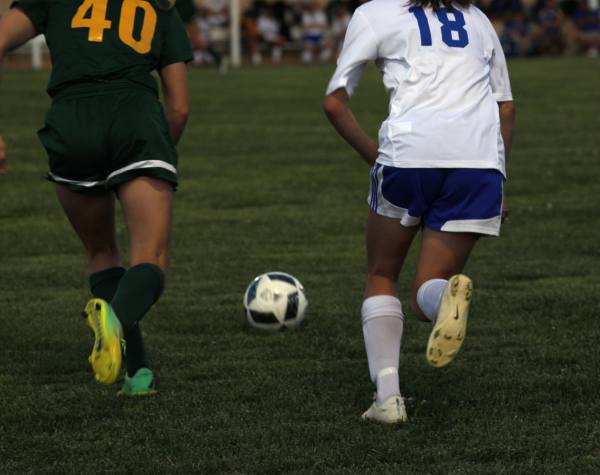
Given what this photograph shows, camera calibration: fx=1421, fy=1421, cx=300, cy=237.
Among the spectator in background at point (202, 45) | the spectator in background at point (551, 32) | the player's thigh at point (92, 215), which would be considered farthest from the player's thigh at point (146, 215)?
the spectator in background at point (551, 32)

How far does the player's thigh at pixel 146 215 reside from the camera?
17.4ft

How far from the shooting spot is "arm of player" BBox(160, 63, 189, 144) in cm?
552

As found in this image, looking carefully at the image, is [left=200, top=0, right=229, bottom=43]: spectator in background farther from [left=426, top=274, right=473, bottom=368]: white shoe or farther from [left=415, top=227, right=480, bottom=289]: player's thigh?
[left=426, top=274, right=473, bottom=368]: white shoe

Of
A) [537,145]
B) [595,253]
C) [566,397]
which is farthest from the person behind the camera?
[537,145]

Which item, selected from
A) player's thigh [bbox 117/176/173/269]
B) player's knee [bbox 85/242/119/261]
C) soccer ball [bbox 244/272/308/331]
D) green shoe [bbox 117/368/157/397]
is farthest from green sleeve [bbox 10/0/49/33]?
soccer ball [bbox 244/272/308/331]

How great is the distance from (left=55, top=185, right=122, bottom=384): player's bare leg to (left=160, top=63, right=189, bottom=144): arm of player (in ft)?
1.28

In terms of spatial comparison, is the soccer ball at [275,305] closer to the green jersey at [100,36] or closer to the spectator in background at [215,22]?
the green jersey at [100,36]

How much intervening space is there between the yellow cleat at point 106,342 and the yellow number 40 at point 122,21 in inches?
42.2

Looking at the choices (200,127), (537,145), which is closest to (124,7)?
(537,145)

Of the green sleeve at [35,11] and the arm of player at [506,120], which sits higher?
the green sleeve at [35,11]

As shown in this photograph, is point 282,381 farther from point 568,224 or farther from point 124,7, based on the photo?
point 568,224

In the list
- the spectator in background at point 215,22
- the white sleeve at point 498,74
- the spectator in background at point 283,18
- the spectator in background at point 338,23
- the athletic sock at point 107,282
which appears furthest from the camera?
the spectator in background at point 283,18

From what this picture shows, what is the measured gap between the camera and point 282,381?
623 centimetres

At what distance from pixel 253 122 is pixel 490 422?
15.1 meters
